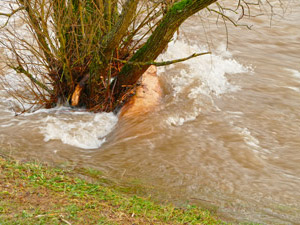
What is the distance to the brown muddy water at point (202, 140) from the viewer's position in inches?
217

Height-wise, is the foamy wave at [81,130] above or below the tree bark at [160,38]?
below

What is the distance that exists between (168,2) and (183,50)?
4.86 m

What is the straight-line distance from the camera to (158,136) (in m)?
7.26

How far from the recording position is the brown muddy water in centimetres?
552

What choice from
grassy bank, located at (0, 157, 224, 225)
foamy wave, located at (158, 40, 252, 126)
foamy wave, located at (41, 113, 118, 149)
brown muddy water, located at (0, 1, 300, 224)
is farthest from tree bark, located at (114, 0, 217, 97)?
grassy bank, located at (0, 157, 224, 225)

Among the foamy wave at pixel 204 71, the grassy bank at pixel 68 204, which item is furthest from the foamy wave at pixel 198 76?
the grassy bank at pixel 68 204

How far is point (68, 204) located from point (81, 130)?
3300 mm

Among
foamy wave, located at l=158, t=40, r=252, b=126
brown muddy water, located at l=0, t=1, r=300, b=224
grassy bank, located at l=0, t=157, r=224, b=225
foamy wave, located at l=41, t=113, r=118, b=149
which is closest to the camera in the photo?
grassy bank, located at l=0, t=157, r=224, b=225

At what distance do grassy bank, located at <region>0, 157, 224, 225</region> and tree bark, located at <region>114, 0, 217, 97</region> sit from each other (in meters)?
2.96

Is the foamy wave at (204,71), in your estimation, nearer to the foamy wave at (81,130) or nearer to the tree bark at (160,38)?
the tree bark at (160,38)

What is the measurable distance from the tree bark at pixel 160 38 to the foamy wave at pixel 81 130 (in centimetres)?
65

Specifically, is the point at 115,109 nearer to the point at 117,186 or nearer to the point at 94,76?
the point at 94,76

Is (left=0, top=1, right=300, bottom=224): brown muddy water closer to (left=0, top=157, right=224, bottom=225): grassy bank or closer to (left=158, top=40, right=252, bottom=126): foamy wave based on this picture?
(left=158, top=40, right=252, bottom=126): foamy wave

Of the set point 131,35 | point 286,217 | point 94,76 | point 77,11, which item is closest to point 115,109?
point 94,76
